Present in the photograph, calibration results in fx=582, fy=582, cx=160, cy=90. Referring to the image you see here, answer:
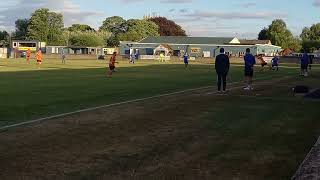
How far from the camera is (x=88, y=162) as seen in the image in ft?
28.5

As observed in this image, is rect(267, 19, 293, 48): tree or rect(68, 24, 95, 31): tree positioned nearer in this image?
rect(267, 19, 293, 48): tree

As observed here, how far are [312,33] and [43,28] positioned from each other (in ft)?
254

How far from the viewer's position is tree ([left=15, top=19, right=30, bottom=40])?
158m

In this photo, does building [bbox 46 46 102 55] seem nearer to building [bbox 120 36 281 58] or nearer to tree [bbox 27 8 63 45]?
building [bbox 120 36 281 58]

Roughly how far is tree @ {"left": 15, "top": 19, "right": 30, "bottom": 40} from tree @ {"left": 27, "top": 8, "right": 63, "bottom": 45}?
8.84 metres

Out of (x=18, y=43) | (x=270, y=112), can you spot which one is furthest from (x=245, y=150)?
(x=18, y=43)

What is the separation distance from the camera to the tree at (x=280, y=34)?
149125 millimetres

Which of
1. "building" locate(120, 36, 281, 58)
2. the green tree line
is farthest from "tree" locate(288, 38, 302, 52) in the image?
"building" locate(120, 36, 281, 58)

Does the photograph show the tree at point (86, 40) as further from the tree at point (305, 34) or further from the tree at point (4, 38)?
the tree at point (305, 34)

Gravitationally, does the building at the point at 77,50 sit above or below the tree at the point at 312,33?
below

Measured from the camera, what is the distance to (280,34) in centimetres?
14962

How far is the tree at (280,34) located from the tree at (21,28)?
65.2m

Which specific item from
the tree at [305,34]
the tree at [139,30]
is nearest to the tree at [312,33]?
the tree at [305,34]

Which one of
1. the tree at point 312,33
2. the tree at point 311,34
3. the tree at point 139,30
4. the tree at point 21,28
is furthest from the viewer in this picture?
the tree at point 312,33
